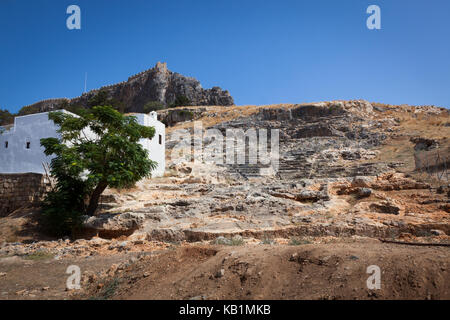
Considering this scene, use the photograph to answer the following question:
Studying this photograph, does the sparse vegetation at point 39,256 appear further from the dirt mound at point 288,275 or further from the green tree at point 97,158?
the dirt mound at point 288,275

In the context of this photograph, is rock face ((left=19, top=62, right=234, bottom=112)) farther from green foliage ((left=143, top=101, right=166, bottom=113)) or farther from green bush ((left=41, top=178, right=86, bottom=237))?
green bush ((left=41, top=178, right=86, bottom=237))

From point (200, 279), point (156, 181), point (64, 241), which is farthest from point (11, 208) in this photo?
point (200, 279)

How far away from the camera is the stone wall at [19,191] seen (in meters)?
11.0

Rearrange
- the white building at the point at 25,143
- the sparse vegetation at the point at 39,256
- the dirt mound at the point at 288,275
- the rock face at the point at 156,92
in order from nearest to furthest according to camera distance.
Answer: the dirt mound at the point at 288,275
the sparse vegetation at the point at 39,256
the white building at the point at 25,143
the rock face at the point at 156,92

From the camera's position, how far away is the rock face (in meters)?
50.9

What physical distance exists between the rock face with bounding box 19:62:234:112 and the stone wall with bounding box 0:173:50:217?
39249 mm

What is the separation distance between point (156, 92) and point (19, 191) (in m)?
43.9

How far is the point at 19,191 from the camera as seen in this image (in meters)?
11.1

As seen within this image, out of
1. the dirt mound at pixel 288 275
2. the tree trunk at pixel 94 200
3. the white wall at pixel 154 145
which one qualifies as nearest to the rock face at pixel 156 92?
the white wall at pixel 154 145

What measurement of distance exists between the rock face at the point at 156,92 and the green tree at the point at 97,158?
3911 centimetres

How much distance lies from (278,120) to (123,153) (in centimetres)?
2331

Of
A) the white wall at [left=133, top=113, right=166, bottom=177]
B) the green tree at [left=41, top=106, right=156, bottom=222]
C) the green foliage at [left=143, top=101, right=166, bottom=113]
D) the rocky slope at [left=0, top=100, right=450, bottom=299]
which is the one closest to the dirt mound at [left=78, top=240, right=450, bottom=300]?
the rocky slope at [left=0, top=100, right=450, bottom=299]

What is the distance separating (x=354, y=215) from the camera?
8.70m
